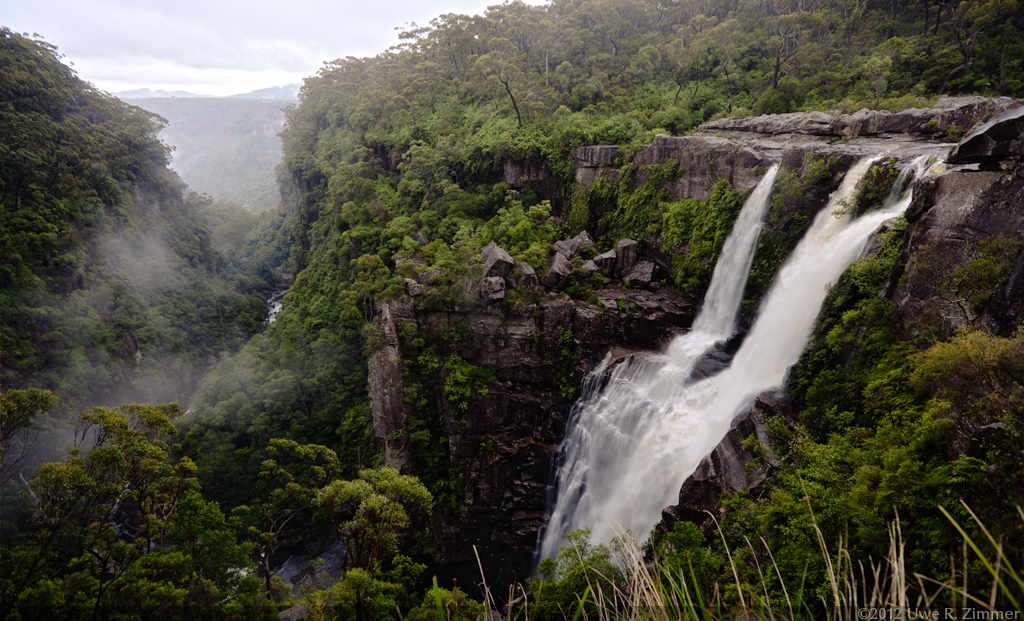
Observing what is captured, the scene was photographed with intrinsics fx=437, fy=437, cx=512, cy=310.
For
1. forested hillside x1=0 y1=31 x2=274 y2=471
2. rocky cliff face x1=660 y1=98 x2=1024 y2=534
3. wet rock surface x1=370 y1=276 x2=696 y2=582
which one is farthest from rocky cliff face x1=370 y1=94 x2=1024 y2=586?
forested hillside x1=0 y1=31 x2=274 y2=471

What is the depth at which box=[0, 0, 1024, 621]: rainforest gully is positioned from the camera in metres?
8.16

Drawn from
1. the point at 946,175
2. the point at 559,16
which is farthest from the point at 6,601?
the point at 559,16

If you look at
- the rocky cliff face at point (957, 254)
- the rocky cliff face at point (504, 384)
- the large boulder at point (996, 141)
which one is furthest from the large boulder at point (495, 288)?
the large boulder at point (996, 141)

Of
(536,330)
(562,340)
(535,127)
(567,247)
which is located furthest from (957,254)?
(535,127)

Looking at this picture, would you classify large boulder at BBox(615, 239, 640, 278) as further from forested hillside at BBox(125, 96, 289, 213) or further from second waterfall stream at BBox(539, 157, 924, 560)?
forested hillside at BBox(125, 96, 289, 213)

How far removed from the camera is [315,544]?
24.2 m

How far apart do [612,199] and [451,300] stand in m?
10.9

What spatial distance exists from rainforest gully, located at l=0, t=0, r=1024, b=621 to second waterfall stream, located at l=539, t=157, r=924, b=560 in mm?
136

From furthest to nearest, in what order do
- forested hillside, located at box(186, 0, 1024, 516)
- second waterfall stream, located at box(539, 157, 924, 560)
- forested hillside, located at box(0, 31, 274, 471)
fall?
forested hillside, located at box(0, 31, 274, 471) < forested hillside, located at box(186, 0, 1024, 516) < second waterfall stream, located at box(539, 157, 924, 560)

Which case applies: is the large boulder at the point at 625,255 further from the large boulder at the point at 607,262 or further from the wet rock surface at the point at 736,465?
the wet rock surface at the point at 736,465

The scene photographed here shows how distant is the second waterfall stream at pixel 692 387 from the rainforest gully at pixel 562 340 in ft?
0.44

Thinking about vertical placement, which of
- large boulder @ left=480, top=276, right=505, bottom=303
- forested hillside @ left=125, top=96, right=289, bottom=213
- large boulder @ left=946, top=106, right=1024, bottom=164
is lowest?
large boulder @ left=480, top=276, right=505, bottom=303

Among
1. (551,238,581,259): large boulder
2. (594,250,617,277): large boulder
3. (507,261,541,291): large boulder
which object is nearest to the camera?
(507,261,541,291): large boulder

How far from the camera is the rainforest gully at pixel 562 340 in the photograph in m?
8.16
